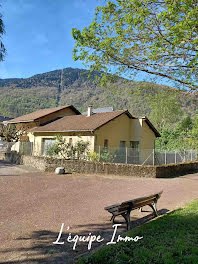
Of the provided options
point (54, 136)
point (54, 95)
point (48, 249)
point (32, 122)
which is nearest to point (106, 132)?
point (54, 136)

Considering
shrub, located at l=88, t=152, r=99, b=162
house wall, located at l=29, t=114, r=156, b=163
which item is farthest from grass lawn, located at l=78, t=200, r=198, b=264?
house wall, located at l=29, t=114, r=156, b=163

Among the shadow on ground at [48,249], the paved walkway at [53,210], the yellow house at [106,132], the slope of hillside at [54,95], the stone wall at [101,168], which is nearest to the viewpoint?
the shadow on ground at [48,249]

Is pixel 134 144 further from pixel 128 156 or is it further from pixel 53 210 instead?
pixel 53 210

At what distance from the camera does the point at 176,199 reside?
9.22 meters

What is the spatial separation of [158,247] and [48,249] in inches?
87.4

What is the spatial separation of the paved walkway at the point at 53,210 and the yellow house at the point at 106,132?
24.2 feet

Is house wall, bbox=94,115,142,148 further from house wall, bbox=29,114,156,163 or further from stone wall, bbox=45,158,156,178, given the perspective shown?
stone wall, bbox=45,158,156,178

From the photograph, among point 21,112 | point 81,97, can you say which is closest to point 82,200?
point 21,112

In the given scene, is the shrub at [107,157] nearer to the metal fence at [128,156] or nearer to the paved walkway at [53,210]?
the metal fence at [128,156]

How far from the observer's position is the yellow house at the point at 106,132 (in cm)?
2042

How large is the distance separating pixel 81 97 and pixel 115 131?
124m

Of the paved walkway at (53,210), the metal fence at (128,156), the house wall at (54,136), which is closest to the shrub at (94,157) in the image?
the metal fence at (128,156)

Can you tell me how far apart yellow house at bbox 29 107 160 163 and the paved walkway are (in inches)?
290

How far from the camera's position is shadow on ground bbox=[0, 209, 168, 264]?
13.5ft
